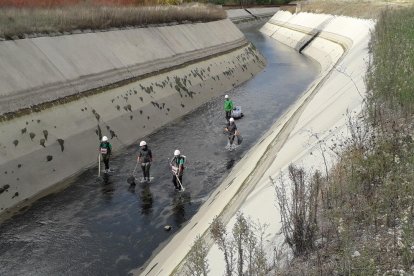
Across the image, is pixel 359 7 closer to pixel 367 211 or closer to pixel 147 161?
pixel 147 161

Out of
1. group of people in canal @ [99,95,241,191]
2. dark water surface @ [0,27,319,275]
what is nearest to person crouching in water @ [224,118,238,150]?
dark water surface @ [0,27,319,275]

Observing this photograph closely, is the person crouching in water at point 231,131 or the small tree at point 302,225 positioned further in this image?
the person crouching in water at point 231,131

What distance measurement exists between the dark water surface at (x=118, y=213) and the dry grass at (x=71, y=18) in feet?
28.8

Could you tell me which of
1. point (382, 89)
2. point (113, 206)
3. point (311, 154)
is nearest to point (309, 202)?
point (311, 154)

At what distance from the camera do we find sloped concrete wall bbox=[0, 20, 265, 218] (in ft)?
59.9

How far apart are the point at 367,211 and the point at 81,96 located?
18246 mm

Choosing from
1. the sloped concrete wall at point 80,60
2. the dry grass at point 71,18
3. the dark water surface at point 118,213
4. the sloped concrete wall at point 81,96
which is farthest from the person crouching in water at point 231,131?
the dry grass at point 71,18

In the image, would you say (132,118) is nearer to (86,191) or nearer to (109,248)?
(86,191)

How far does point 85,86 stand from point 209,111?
36.0 feet

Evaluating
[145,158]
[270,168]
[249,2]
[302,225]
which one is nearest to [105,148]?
[145,158]

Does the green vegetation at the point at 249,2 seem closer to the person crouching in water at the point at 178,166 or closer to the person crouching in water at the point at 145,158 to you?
the person crouching in water at the point at 145,158

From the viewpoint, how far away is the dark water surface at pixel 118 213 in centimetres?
1371

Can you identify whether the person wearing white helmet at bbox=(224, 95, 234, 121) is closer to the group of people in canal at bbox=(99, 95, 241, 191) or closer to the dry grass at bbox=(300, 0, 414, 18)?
the group of people in canal at bbox=(99, 95, 241, 191)

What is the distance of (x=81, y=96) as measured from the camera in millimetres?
23172
